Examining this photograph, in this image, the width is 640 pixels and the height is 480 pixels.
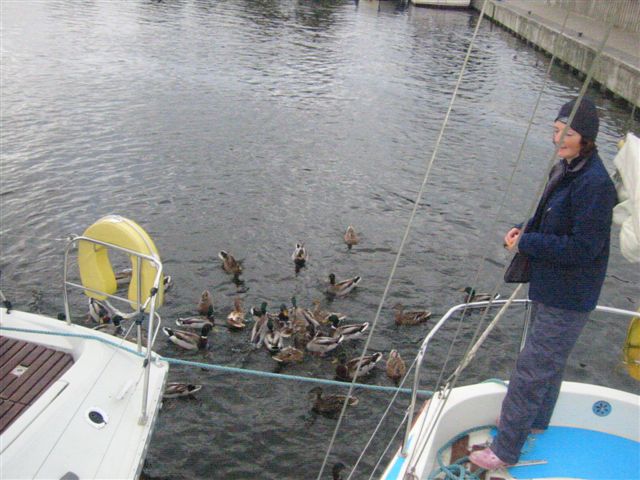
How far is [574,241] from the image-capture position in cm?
436

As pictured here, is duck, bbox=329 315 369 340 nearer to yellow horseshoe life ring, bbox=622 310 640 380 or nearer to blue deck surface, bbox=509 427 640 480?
blue deck surface, bbox=509 427 640 480

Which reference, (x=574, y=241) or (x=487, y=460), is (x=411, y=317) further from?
(x=574, y=241)

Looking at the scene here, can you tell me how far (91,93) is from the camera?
24.0 m

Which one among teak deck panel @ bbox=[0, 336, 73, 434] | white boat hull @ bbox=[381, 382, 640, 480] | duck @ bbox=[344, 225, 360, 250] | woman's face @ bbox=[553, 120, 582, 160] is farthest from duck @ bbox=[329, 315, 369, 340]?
woman's face @ bbox=[553, 120, 582, 160]

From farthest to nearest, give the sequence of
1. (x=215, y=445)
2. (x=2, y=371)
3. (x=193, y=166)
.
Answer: (x=193, y=166) → (x=215, y=445) → (x=2, y=371)

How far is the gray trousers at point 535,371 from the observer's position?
15.6ft

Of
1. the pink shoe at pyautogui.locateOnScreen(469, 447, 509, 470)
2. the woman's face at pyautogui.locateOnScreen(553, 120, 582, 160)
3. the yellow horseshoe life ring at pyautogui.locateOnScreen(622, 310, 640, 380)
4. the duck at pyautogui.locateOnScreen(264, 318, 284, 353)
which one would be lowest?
the duck at pyautogui.locateOnScreen(264, 318, 284, 353)

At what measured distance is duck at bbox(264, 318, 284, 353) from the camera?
10.8 m

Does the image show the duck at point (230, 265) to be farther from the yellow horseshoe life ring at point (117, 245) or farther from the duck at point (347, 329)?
the yellow horseshoe life ring at point (117, 245)

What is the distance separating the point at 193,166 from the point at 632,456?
15358 millimetres

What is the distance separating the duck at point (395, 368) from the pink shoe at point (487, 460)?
5.29m

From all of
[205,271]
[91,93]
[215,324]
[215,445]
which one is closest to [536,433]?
[215,445]

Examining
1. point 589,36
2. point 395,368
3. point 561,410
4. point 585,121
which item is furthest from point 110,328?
point 589,36

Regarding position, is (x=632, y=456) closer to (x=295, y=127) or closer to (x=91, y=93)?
(x=295, y=127)
